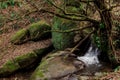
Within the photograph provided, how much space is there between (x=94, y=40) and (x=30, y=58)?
2.81 meters

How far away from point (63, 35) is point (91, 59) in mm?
1634

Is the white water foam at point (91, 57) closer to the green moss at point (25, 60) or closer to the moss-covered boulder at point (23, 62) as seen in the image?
the moss-covered boulder at point (23, 62)

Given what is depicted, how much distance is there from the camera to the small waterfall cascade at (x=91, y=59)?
9981 mm

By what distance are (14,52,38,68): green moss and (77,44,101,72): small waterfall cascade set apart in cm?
197

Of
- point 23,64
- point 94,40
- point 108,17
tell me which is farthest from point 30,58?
point 108,17

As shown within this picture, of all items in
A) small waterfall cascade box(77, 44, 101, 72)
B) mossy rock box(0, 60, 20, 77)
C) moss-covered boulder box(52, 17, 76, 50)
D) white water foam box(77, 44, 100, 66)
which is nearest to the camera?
small waterfall cascade box(77, 44, 101, 72)

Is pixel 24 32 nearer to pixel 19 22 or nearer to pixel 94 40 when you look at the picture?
pixel 19 22

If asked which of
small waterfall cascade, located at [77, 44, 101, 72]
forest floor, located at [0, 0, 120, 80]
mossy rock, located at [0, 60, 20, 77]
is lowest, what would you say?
mossy rock, located at [0, 60, 20, 77]

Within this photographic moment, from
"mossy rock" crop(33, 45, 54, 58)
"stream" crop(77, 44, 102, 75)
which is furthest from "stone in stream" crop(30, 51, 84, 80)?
"mossy rock" crop(33, 45, 54, 58)

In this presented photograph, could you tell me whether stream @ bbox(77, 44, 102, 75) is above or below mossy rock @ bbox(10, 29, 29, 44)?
below

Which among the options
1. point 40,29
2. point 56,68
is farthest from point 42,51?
point 56,68

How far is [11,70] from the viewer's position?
10742 mm

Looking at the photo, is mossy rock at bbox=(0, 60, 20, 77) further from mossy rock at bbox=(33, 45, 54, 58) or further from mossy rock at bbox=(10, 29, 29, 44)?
mossy rock at bbox=(10, 29, 29, 44)

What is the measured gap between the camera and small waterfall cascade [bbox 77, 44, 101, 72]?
393 inches
